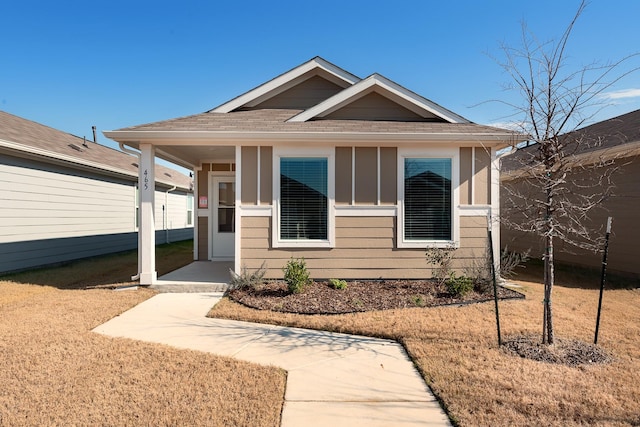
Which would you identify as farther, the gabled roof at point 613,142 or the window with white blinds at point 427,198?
the gabled roof at point 613,142

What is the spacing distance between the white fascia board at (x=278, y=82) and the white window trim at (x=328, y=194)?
219 cm

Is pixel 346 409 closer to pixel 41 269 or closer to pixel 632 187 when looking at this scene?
pixel 632 187

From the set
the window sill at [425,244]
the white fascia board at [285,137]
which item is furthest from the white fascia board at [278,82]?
the window sill at [425,244]

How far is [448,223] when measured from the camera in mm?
7062

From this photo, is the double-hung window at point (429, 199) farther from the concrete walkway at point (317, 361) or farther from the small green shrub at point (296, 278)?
the concrete walkway at point (317, 361)

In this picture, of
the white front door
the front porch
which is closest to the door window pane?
the white front door

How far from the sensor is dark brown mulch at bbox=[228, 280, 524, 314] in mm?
5554

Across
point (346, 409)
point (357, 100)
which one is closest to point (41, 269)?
point (357, 100)

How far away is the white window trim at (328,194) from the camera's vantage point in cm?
686

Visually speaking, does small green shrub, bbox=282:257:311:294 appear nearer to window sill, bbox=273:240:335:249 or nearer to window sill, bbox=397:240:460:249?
window sill, bbox=273:240:335:249

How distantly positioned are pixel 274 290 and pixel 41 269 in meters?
7.05

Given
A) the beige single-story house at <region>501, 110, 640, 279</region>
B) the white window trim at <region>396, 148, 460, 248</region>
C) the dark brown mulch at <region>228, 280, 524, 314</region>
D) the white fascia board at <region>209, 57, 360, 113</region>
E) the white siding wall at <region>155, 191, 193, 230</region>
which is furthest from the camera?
the white siding wall at <region>155, 191, 193, 230</region>

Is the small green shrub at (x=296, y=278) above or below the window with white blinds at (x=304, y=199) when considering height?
below

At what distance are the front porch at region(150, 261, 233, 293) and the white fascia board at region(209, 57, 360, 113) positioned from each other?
3.76 m
